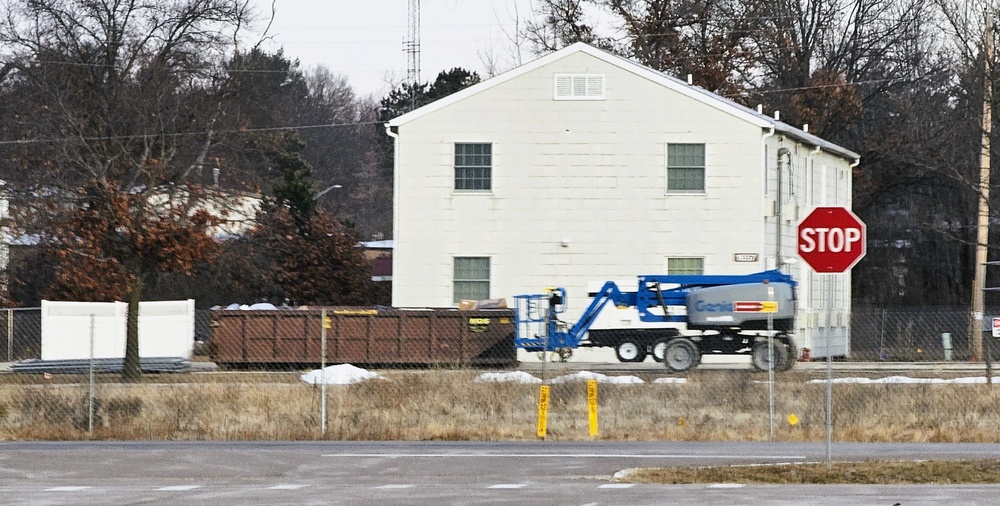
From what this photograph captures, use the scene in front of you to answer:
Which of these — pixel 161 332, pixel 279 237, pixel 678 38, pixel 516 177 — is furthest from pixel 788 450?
pixel 678 38

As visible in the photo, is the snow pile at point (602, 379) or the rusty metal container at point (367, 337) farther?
the rusty metal container at point (367, 337)

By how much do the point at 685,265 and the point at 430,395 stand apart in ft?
49.2

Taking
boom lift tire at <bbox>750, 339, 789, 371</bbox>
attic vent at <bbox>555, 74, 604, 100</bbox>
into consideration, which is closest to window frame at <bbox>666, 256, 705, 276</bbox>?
attic vent at <bbox>555, 74, 604, 100</bbox>

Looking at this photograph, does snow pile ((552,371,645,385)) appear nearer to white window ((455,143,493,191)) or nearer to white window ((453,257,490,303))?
white window ((453,257,490,303))

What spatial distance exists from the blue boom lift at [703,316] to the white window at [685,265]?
10.9 ft

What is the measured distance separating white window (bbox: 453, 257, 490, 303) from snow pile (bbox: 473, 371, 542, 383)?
9.17 meters

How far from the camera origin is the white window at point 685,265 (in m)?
40.8

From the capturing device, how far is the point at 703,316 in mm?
35719

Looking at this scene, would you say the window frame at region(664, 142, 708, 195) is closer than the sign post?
No

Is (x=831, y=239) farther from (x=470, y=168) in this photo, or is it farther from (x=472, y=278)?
(x=470, y=168)

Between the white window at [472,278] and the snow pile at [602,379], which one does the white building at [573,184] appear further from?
the snow pile at [602,379]

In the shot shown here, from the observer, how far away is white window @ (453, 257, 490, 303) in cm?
4084

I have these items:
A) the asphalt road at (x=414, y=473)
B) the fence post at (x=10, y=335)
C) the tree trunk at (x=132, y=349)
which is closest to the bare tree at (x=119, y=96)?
the fence post at (x=10, y=335)

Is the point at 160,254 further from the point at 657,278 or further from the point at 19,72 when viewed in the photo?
the point at 19,72
